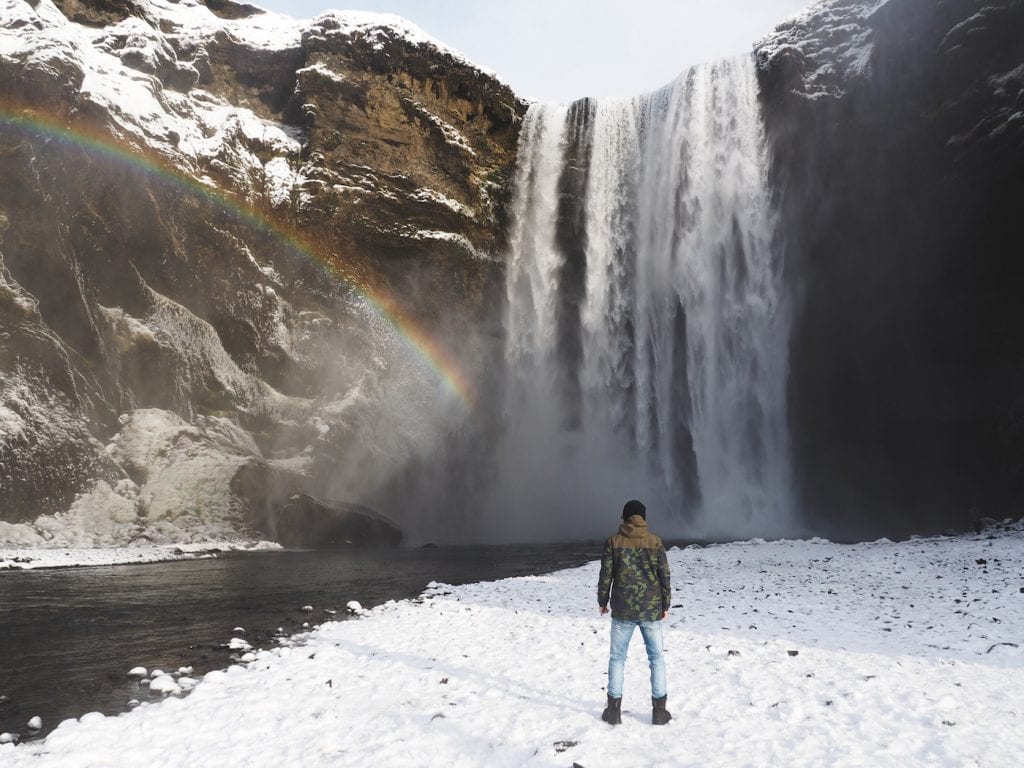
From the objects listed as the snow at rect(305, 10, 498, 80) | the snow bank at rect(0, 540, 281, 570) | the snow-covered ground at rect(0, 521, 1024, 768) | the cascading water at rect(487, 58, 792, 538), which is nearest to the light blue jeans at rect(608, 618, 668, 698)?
the snow-covered ground at rect(0, 521, 1024, 768)

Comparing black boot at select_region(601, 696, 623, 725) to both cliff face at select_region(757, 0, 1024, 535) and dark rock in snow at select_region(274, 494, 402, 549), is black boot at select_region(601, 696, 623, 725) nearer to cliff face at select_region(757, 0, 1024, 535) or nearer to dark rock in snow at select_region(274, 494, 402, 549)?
dark rock in snow at select_region(274, 494, 402, 549)

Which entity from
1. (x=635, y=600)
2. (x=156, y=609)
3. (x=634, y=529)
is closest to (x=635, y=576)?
(x=635, y=600)

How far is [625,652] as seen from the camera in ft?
20.1

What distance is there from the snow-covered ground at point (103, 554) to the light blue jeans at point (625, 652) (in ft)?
82.2

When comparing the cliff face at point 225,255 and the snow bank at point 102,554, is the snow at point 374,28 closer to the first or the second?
the cliff face at point 225,255

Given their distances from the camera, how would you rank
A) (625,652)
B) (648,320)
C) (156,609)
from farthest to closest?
(648,320)
(156,609)
(625,652)

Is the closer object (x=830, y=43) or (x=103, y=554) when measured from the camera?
(x=103, y=554)

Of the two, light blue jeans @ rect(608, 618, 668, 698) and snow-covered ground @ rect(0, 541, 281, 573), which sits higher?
light blue jeans @ rect(608, 618, 668, 698)

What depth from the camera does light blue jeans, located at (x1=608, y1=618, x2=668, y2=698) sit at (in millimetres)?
6156

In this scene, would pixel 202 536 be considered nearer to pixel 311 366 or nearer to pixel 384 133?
pixel 311 366

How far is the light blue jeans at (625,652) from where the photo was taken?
6.16 metres

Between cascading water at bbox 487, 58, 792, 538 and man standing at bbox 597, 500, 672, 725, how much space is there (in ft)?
115

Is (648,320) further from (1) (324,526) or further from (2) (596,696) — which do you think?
(2) (596,696)

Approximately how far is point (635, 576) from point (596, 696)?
6.01 ft
